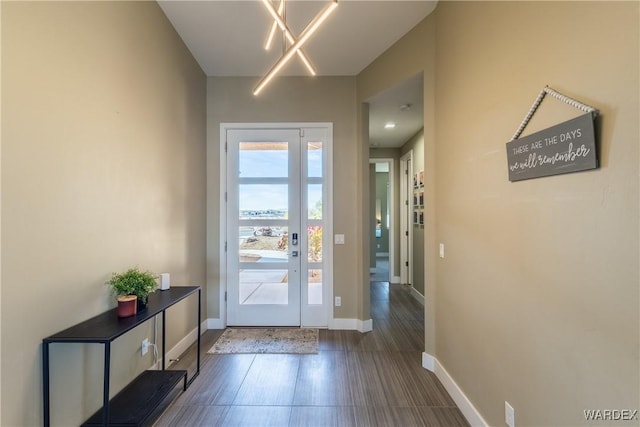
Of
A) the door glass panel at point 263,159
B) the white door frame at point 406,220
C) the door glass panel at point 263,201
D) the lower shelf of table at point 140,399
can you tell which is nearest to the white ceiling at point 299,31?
the door glass panel at point 263,159

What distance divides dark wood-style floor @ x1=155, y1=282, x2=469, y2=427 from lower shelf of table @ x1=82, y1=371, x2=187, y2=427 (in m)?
0.20

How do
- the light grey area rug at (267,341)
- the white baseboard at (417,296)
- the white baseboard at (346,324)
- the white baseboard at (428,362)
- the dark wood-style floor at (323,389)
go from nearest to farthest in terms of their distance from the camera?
the dark wood-style floor at (323,389), the white baseboard at (428,362), the light grey area rug at (267,341), the white baseboard at (346,324), the white baseboard at (417,296)

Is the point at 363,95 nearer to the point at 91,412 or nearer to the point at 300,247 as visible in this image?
the point at 300,247

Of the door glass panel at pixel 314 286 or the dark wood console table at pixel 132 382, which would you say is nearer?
the dark wood console table at pixel 132 382

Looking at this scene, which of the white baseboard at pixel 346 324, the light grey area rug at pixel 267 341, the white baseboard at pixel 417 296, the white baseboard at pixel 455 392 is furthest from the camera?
the white baseboard at pixel 417 296

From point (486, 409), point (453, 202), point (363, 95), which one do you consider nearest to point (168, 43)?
point (363, 95)

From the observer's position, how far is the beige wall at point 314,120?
325cm

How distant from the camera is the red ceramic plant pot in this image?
1600 millimetres

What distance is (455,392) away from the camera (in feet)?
6.44

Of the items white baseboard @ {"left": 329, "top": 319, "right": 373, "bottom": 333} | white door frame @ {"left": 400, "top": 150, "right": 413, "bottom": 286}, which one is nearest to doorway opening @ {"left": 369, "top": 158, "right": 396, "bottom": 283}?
white door frame @ {"left": 400, "top": 150, "right": 413, "bottom": 286}

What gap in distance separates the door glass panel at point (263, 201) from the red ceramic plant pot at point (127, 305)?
1.74 meters

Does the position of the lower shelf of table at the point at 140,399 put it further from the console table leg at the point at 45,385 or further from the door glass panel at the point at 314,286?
the door glass panel at the point at 314,286

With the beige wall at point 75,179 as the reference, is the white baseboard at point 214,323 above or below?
below

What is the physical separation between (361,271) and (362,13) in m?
2.64
